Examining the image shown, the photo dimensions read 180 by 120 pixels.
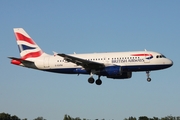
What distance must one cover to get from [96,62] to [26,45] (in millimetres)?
15885

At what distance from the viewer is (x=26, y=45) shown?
306 feet

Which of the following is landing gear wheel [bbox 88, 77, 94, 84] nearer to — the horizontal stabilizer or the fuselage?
the fuselage

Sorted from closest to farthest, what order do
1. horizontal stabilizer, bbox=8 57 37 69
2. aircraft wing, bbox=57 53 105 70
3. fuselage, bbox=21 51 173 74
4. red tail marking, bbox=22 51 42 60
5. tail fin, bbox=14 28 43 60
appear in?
fuselage, bbox=21 51 173 74, aircraft wing, bbox=57 53 105 70, horizontal stabilizer, bbox=8 57 37 69, red tail marking, bbox=22 51 42 60, tail fin, bbox=14 28 43 60

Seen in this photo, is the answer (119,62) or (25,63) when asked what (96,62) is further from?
(25,63)

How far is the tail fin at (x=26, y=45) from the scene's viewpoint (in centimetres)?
9150

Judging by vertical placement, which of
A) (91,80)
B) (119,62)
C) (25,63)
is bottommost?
(91,80)

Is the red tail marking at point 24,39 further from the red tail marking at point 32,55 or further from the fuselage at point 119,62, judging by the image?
the fuselage at point 119,62

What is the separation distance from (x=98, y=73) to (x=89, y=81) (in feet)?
6.79

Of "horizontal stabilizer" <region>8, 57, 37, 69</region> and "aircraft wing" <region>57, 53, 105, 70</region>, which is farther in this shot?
"horizontal stabilizer" <region>8, 57, 37, 69</region>

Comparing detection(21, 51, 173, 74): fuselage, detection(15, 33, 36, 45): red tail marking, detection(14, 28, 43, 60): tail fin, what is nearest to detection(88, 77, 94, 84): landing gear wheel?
detection(21, 51, 173, 74): fuselage

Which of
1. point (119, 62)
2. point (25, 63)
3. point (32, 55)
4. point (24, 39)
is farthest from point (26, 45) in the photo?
point (119, 62)

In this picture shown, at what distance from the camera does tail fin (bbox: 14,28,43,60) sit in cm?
9150

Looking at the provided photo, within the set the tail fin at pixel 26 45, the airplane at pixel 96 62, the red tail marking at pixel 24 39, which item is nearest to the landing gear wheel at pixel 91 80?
the airplane at pixel 96 62

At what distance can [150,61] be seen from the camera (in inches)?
3226
